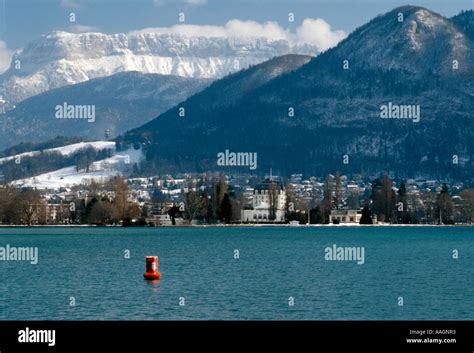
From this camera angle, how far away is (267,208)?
18025cm

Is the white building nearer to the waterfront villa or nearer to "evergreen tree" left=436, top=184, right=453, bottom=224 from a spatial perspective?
the waterfront villa

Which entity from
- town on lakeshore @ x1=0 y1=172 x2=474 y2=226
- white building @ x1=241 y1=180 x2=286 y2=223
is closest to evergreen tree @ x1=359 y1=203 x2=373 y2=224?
town on lakeshore @ x1=0 y1=172 x2=474 y2=226

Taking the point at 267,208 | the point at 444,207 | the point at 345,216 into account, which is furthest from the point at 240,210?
the point at 444,207

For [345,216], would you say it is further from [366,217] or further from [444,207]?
[444,207]

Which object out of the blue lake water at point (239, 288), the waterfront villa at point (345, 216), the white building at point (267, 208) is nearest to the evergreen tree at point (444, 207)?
the waterfront villa at point (345, 216)

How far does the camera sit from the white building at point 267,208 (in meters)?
176

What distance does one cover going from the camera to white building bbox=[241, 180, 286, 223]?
17600 centimetres

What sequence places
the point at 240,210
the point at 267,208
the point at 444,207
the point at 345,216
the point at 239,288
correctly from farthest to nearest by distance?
the point at 444,207 → the point at 267,208 → the point at 345,216 → the point at 240,210 → the point at 239,288

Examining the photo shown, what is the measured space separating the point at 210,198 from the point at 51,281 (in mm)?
115987

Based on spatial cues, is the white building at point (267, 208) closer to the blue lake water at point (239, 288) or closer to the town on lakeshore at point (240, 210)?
the town on lakeshore at point (240, 210)
